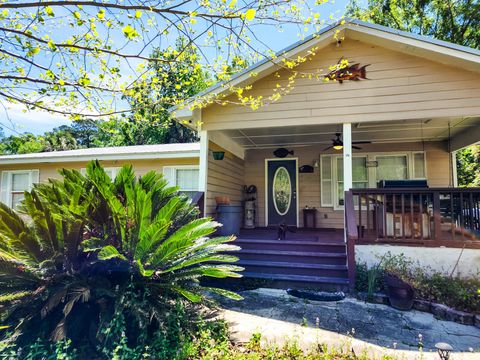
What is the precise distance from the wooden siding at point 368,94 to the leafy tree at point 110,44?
2185mm

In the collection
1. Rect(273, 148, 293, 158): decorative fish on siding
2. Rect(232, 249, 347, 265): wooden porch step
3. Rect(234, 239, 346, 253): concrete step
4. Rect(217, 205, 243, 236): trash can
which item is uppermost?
Rect(273, 148, 293, 158): decorative fish on siding

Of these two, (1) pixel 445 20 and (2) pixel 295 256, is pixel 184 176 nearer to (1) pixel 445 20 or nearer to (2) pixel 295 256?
(2) pixel 295 256

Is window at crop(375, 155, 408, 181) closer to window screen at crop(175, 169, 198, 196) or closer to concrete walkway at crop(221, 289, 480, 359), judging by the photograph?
concrete walkway at crop(221, 289, 480, 359)

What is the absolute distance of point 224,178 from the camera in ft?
23.7

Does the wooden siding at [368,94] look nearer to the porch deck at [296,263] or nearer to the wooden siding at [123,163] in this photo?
the porch deck at [296,263]

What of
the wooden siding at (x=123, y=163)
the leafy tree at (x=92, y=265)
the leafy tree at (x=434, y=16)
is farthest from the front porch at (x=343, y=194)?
the leafy tree at (x=434, y=16)

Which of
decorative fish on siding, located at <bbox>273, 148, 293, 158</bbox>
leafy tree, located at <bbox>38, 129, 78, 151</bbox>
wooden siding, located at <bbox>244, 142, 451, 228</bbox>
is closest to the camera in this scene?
wooden siding, located at <bbox>244, 142, 451, 228</bbox>

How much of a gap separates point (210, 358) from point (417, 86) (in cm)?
536

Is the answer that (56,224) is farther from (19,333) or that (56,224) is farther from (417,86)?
(417,86)

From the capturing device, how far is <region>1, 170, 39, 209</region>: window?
1026cm

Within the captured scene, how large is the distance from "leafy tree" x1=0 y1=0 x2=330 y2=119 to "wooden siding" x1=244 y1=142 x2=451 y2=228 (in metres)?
5.04

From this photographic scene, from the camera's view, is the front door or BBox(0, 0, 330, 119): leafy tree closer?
BBox(0, 0, 330, 119): leafy tree

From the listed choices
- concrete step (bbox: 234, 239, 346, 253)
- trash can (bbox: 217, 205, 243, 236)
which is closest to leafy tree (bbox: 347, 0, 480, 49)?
trash can (bbox: 217, 205, 243, 236)

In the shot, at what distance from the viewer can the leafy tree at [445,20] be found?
12561mm
